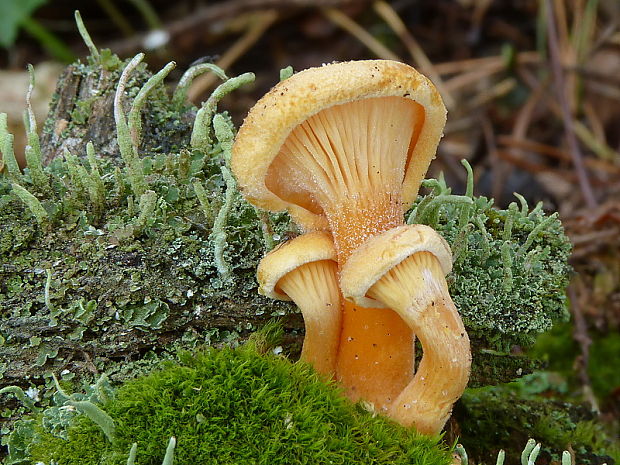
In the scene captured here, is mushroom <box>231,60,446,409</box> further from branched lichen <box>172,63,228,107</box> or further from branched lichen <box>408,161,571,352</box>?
branched lichen <box>172,63,228,107</box>

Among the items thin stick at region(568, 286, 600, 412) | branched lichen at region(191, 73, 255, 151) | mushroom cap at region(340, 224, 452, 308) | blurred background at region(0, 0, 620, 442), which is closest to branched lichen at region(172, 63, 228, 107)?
branched lichen at region(191, 73, 255, 151)

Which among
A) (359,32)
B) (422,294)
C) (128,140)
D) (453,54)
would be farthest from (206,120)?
(453,54)

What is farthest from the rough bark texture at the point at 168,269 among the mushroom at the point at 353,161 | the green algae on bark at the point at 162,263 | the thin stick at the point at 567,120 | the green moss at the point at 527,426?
the thin stick at the point at 567,120

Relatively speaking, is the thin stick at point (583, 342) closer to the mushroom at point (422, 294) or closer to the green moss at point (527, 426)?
the green moss at point (527, 426)

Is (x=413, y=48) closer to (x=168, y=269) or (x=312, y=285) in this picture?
(x=168, y=269)

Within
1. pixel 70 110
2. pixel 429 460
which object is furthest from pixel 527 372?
pixel 70 110

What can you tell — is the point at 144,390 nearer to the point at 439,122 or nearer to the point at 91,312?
the point at 91,312
